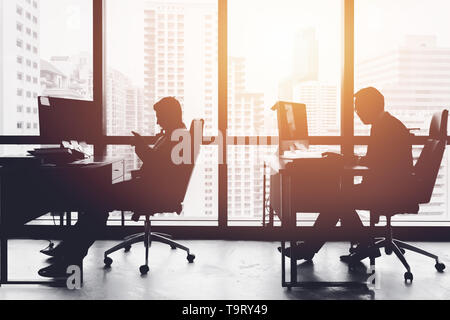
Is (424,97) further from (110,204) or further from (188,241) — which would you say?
(110,204)

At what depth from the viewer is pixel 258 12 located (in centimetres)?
423

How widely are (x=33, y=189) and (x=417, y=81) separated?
3640 mm

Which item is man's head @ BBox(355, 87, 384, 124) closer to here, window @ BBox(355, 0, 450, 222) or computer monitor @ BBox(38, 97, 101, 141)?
window @ BBox(355, 0, 450, 222)

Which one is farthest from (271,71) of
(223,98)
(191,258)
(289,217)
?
(191,258)

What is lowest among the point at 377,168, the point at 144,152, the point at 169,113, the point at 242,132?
the point at 377,168

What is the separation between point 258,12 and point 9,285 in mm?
3314

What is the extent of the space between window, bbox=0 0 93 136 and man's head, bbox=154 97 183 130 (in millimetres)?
1321

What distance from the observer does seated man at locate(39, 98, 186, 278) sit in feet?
9.66

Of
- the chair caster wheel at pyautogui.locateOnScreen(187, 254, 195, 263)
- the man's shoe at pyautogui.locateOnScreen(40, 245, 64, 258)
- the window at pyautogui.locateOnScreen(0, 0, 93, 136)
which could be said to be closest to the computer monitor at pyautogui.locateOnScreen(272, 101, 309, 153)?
the chair caster wheel at pyautogui.locateOnScreen(187, 254, 195, 263)

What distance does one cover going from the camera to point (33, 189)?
269 cm

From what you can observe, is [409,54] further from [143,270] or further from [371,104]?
[143,270]

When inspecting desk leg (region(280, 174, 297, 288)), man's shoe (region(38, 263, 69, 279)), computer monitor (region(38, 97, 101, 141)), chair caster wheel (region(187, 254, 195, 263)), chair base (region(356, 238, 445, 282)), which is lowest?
chair caster wheel (region(187, 254, 195, 263))

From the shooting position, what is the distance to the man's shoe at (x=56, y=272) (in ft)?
9.60

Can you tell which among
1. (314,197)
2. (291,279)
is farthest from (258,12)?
(291,279)
